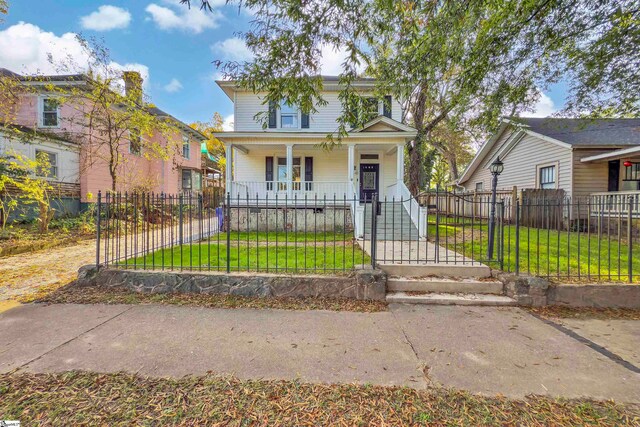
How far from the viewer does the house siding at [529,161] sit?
12086mm

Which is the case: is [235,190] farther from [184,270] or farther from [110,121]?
[184,270]

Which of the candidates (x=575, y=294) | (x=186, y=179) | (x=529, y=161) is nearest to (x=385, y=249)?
(x=575, y=294)

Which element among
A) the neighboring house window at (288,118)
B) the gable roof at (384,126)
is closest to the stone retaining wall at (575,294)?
the gable roof at (384,126)

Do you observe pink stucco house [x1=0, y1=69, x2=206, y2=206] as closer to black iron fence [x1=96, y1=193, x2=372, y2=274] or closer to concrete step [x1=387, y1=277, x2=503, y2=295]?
black iron fence [x1=96, y1=193, x2=372, y2=274]

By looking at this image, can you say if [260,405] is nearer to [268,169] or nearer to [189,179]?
[268,169]

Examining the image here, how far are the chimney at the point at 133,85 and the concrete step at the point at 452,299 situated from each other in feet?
43.3

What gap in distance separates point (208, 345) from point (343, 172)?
1146 centimetres

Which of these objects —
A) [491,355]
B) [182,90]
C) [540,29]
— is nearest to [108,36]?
[182,90]

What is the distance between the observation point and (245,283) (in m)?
4.59

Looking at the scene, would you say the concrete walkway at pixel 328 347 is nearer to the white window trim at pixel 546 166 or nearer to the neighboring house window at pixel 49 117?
the white window trim at pixel 546 166

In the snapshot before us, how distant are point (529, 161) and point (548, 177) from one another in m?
1.41

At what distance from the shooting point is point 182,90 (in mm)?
17859

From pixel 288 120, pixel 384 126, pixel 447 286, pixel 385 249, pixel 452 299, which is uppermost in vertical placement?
pixel 288 120

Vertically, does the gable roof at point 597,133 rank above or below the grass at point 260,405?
above
